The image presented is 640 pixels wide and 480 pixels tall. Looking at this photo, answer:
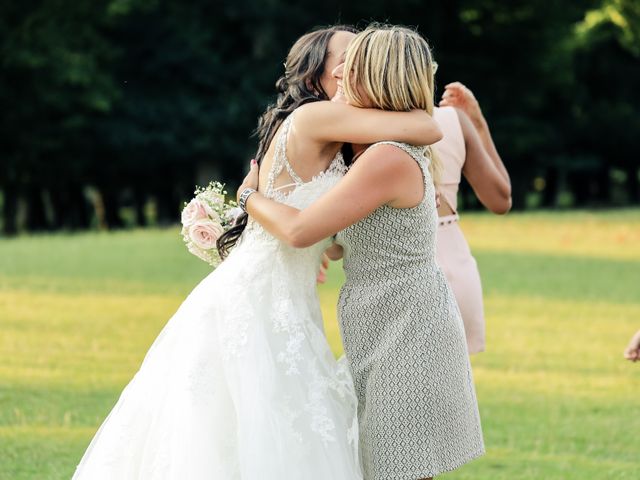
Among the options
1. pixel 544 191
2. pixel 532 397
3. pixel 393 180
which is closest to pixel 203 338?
pixel 393 180

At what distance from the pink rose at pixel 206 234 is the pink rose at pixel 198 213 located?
2.2 inches

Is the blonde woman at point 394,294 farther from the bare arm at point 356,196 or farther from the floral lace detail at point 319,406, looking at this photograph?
the floral lace detail at point 319,406

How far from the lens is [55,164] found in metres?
44.4

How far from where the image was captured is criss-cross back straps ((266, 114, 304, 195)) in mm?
4711

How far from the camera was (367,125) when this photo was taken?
14.6 ft

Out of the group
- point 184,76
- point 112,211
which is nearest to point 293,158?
point 184,76

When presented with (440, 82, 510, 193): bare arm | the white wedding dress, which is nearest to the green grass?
(440, 82, 510, 193): bare arm

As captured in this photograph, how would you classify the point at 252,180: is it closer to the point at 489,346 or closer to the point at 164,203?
the point at 489,346

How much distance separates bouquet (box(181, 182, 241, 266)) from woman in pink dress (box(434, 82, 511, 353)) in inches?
47.8

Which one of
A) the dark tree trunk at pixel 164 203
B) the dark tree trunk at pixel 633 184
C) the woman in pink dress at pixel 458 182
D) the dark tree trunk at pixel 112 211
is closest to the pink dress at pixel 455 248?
the woman in pink dress at pixel 458 182

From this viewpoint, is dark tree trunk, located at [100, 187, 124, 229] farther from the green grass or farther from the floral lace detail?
the floral lace detail

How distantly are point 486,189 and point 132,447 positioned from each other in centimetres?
226

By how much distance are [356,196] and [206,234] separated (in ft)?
2.95

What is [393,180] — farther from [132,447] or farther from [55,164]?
[55,164]
